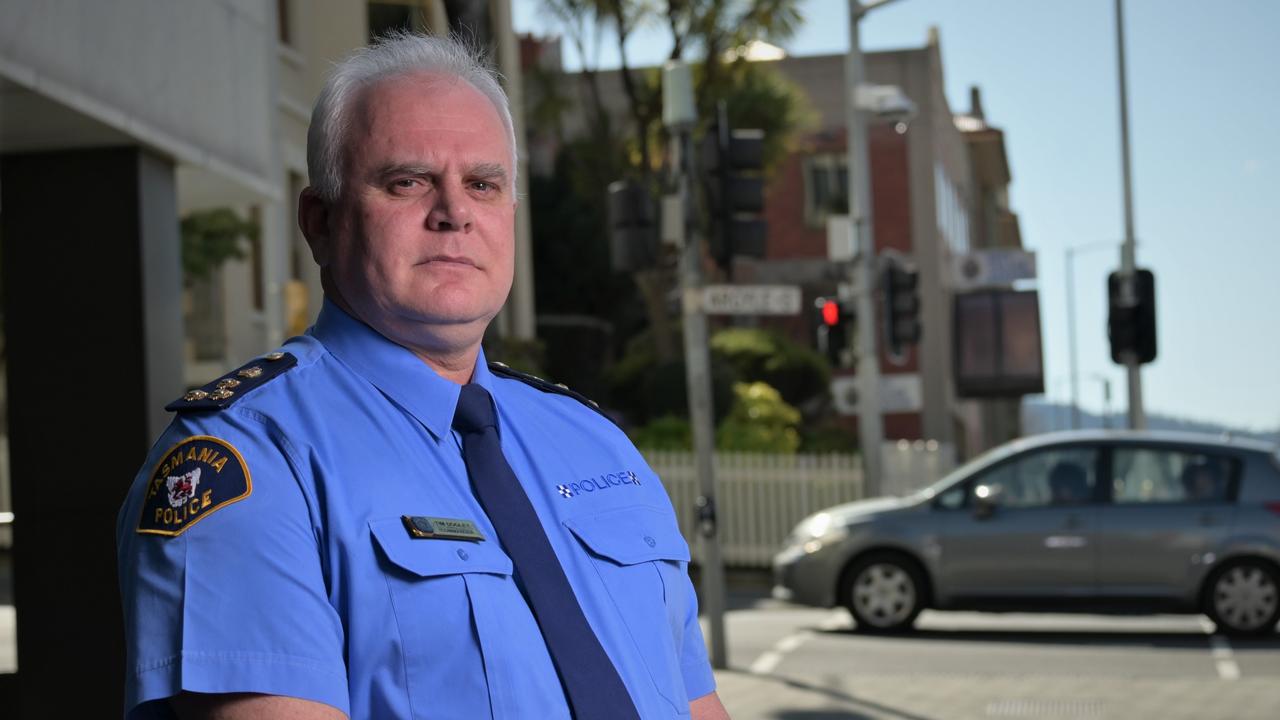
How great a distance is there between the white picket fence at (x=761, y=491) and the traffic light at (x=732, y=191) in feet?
35.0

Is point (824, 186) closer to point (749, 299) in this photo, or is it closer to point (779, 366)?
point (779, 366)

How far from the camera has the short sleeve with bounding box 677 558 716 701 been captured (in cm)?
267

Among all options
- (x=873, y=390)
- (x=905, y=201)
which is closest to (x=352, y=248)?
(x=873, y=390)

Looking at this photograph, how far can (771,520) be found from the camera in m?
23.9

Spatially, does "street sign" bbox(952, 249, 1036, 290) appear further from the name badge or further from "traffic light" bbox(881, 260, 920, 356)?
the name badge

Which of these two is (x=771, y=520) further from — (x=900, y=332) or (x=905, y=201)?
(x=905, y=201)

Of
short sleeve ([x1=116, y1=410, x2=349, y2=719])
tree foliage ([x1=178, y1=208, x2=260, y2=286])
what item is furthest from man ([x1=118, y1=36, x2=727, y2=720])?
tree foliage ([x1=178, y1=208, x2=260, y2=286])

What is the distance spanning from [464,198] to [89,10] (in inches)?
163

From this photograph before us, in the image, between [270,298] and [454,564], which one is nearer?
[454,564]

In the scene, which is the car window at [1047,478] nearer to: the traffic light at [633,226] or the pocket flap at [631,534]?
the traffic light at [633,226]

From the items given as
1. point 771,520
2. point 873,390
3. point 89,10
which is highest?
point 89,10

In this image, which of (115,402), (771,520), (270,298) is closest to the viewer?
(115,402)

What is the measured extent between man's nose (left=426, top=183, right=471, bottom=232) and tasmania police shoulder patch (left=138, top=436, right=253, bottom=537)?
44 cm

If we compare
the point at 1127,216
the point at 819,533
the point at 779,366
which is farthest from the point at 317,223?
the point at 779,366
